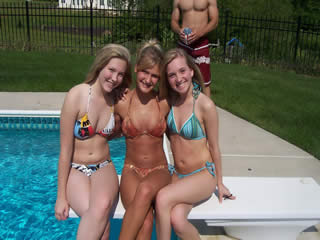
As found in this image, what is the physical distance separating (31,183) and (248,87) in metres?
5.96

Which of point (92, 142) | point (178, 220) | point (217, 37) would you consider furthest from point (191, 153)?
point (217, 37)

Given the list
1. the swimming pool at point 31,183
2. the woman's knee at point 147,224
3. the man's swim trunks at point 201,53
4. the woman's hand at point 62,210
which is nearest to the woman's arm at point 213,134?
the woman's knee at point 147,224

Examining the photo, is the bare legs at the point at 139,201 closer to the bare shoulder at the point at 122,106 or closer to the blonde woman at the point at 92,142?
the blonde woman at the point at 92,142

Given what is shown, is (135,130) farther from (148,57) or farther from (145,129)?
(148,57)

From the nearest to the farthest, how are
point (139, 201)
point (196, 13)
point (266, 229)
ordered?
point (139, 201) → point (266, 229) → point (196, 13)

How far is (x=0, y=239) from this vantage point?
11.9ft

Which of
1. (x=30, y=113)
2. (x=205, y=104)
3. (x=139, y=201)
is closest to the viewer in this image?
(x=139, y=201)

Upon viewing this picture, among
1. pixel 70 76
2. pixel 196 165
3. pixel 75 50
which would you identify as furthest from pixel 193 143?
pixel 75 50

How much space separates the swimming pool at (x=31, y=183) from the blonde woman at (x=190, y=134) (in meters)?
0.97

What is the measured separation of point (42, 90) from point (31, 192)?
381cm

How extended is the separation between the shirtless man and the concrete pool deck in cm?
104

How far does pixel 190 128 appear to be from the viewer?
2.93m

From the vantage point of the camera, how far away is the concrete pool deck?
4.39 m

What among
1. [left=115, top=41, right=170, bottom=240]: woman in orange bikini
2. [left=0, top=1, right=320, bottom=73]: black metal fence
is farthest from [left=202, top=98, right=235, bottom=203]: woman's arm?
[left=0, top=1, right=320, bottom=73]: black metal fence
